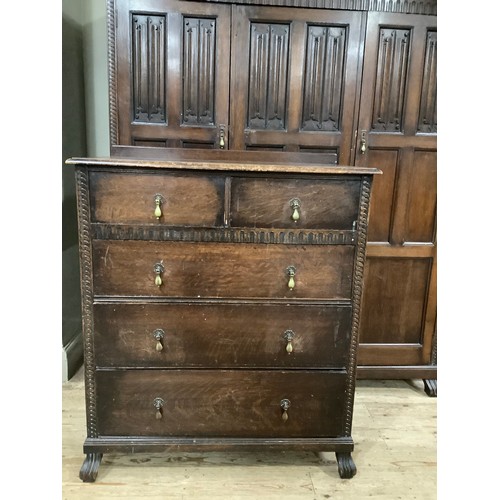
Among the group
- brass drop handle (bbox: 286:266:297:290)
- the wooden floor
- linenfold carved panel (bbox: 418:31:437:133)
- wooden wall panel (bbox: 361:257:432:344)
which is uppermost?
linenfold carved panel (bbox: 418:31:437:133)

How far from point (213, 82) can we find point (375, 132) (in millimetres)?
737

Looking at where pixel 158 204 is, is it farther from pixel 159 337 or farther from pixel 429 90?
pixel 429 90

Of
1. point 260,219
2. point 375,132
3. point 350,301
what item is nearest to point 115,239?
point 260,219

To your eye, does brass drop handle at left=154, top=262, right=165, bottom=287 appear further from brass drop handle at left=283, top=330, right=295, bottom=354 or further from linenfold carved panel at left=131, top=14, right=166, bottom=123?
linenfold carved panel at left=131, top=14, right=166, bottom=123

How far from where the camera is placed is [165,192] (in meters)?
1.36

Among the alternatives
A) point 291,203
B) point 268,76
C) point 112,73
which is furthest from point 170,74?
point 291,203

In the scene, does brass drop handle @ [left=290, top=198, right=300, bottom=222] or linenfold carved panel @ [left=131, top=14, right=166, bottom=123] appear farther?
linenfold carved panel @ [left=131, top=14, right=166, bottom=123]

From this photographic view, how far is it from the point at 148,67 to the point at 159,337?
1.11 meters

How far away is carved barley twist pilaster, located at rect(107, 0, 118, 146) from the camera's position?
1709 mm

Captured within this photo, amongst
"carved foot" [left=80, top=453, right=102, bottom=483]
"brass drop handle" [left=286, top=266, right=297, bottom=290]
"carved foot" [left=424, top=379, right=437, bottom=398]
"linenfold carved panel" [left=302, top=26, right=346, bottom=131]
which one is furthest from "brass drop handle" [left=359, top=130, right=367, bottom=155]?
"carved foot" [left=80, top=453, right=102, bottom=483]

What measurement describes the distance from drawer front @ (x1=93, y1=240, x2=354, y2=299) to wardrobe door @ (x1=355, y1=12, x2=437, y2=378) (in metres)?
0.62

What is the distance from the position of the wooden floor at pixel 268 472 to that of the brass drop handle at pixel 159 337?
53 cm

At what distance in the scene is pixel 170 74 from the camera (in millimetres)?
1780
